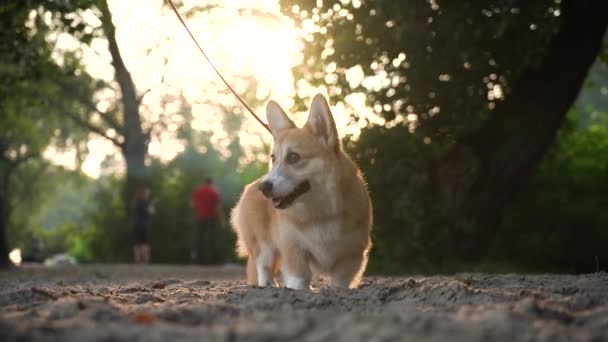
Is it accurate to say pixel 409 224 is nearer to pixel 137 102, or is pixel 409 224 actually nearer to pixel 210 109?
pixel 137 102

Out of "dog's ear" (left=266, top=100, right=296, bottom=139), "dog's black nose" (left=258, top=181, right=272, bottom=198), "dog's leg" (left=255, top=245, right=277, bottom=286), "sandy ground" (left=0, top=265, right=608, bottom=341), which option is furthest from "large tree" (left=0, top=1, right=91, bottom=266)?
"sandy ground" (left=0, top=265, right=608, bottom=341)

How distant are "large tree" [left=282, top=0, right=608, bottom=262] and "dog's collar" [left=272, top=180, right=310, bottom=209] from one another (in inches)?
167

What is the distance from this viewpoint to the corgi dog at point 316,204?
5.99 meters

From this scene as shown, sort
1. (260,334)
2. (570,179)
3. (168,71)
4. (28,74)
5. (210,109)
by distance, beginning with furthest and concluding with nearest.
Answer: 1. (210,109)
2. (168,71)
3. (570,179)
4. (28,74)
5. (260,334)

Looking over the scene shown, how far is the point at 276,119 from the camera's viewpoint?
6.58 metres

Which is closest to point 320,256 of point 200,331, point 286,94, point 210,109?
point 200,331

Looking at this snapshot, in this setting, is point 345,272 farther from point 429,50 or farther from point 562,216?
point 562,216

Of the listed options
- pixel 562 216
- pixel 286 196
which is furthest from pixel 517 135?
pixel 286 196

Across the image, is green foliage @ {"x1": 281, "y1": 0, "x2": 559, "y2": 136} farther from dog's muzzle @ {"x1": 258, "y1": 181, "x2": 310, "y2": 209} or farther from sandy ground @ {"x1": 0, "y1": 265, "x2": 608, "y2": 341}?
sandy ground @ {"x1": 0, "y1": 265, "x2": 608, "y2": 341}

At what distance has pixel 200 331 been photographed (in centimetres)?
341

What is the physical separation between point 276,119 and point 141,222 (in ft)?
44.2

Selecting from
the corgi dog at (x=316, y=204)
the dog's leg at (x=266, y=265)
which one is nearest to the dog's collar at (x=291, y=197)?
the corgi dog at (x=316, y=204)

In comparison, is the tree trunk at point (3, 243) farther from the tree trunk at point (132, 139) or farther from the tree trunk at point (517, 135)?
the tree trunk at point (517, 135)

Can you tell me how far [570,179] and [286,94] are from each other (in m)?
7.44
